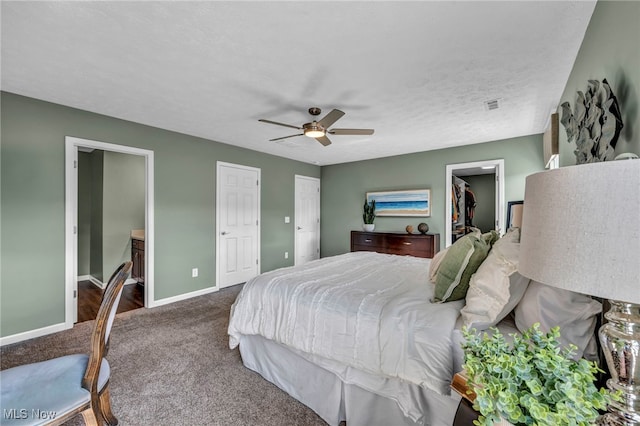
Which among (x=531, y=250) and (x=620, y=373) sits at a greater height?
(x=531, y=250)

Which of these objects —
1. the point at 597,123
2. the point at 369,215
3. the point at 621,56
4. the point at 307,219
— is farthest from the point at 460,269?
the point at 307,219

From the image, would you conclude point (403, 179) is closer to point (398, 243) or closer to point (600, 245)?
point (398, 243)

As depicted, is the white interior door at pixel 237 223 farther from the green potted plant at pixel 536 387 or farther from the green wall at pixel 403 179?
the green potted plant at pixel 536 387

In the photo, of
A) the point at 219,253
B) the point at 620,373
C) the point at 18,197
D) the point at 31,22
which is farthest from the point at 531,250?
the point at 219,253

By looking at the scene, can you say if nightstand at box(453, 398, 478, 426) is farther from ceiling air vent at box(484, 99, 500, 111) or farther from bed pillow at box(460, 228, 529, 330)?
ceiling air vent at box(484, 99, 500, 111)

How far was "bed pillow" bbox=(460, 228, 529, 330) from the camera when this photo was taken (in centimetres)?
130

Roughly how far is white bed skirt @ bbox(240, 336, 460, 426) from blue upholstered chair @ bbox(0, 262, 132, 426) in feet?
3.09

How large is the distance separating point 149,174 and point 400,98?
3.28 metres

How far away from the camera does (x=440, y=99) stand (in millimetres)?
2768

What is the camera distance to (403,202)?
516 centimetres

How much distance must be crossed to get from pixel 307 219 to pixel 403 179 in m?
2.24

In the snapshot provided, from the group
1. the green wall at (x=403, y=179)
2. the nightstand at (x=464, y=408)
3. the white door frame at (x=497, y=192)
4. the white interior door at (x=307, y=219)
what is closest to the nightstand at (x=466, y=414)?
the nightstand at (x=464, y=408)

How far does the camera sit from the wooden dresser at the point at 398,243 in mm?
4570

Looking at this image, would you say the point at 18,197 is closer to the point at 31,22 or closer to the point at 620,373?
the point at 31,22
